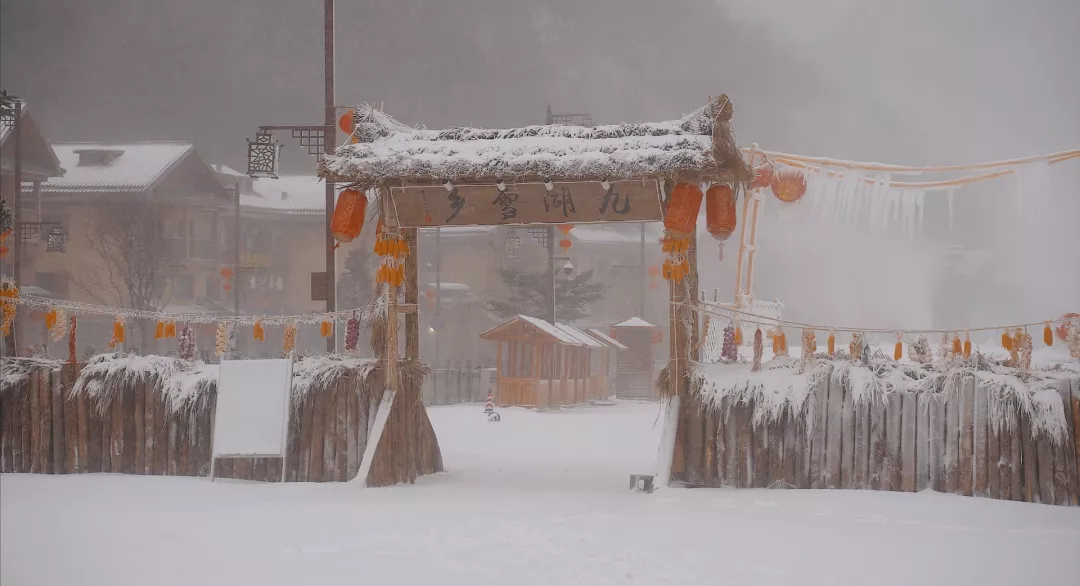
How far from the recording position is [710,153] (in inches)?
363

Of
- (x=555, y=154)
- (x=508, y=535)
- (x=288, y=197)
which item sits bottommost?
(x=508, y=535)

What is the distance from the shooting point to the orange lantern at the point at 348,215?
397 inches

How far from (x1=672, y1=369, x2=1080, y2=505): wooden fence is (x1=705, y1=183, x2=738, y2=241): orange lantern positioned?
5.75ft

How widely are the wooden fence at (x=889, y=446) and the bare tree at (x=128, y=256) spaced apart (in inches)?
1223

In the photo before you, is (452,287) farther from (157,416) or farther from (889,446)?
(889,446)

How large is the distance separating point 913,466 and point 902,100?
47.4m

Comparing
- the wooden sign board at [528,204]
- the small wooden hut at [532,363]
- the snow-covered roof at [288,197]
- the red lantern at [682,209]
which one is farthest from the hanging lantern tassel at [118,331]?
the snow-covered roof at [288,197]

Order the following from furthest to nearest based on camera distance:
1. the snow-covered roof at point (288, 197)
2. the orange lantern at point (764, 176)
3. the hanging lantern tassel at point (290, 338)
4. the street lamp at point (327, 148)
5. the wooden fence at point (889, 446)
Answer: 1. the snow-covered roof at point (288, 197)
2. the street lamp at point (327, 148)
3. the orange lantern at point (764, 176)
4. the hanging lantern tassel at point (290, 338)
5. the wooden fence at point (889, 446)

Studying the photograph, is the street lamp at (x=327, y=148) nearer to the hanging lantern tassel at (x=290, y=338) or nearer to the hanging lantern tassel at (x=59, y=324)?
the hanging lantern tassel at (x=290, y=338)

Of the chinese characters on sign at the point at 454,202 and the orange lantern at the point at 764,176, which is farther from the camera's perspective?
the orange lantern at the point at 764,176

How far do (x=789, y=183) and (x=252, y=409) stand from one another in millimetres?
8127

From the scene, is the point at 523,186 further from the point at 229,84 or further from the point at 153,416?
the point at 229,84

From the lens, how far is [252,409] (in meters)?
10.1

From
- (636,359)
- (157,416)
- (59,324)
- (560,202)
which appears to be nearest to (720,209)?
(560,202)
